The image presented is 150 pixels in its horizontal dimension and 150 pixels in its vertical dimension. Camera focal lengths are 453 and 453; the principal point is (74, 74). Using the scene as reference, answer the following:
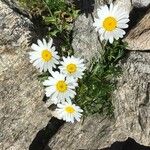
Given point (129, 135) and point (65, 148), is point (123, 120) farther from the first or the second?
point (65, 148)

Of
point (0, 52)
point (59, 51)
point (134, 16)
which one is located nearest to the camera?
point (0, 52)

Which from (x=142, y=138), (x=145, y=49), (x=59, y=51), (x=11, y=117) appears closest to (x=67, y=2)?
(x=59, y=51)

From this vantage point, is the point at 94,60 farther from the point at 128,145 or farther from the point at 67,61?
the point at 128,145

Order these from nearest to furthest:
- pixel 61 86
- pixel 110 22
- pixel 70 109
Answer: pixel 110 22 < pixel 61 86 < pixel 70 109

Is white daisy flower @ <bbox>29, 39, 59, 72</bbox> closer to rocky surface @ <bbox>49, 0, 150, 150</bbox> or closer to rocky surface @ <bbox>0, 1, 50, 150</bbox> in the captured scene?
rocky surface @ <bbox>0, 1, 50, 150</bbox>

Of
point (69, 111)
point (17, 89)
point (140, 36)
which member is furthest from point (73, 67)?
point (140, 36)

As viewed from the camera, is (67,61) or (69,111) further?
(69,111)
